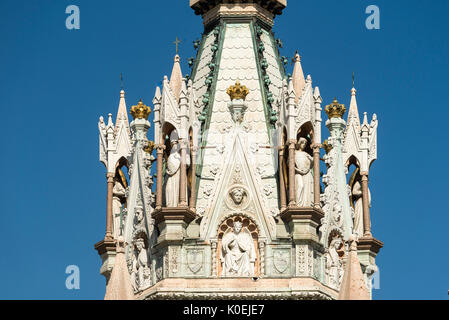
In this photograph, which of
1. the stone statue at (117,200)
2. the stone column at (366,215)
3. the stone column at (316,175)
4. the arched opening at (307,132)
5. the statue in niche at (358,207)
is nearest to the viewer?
the stone column at (316,175)

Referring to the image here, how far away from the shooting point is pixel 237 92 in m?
82.3

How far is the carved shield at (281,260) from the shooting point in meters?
79.5

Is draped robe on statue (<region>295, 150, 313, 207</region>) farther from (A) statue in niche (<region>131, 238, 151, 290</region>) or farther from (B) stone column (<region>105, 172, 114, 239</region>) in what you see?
(B) stone column (<region>105, 172, 114, 239</region>)

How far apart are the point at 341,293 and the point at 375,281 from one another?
9060 millimetres

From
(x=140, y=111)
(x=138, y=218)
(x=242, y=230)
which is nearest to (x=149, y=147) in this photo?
(x=140, y=111)

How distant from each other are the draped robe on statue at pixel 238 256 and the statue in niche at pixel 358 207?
4.08 meters

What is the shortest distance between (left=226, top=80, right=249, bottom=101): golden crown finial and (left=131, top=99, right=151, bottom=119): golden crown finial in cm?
279

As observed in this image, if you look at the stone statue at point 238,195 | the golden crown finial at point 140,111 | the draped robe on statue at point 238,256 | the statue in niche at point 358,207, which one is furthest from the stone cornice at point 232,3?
the draped robe on statue at point 238,256

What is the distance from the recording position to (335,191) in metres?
82.1

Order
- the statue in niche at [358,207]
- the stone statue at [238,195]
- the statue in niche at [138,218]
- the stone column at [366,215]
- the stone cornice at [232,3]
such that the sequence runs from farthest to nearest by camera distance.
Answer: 1. the stone cornice at [232,3]
2. the statue in niche at [358,207]
3. the stone column at [366,215]
4. the statue in niche at [138,218]
5. the stone statue at [238,195]

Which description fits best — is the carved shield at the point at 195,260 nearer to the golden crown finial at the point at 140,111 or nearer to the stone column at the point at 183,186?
the stone column at the point at 183,186
